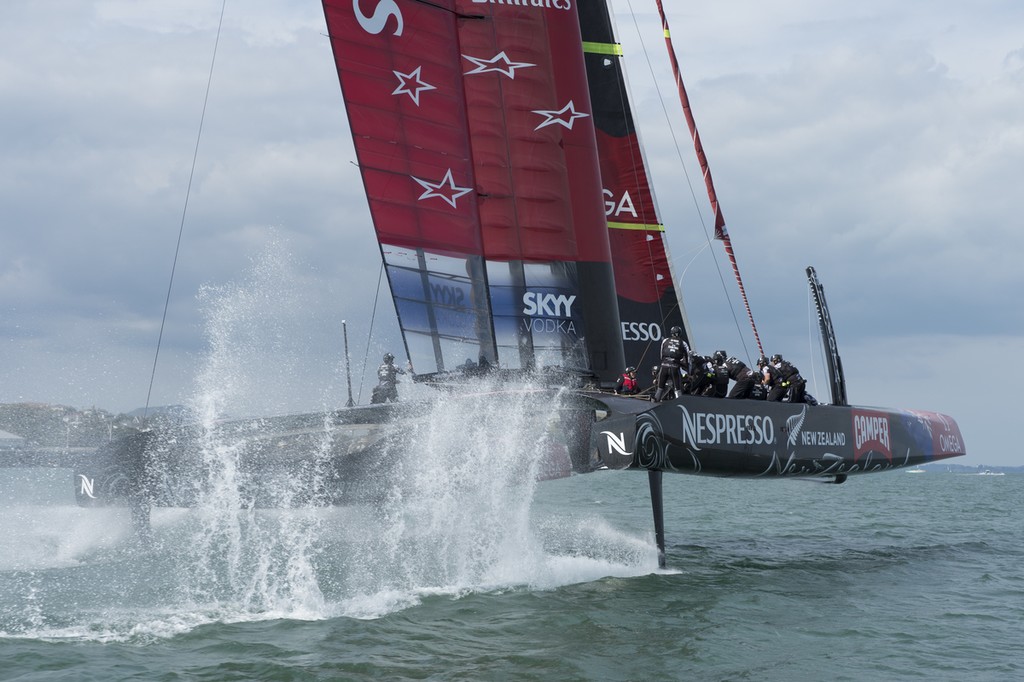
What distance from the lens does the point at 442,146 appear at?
39.8 feet

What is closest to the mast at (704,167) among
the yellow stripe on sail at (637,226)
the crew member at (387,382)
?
the yellow stripe on sail at (637,226)

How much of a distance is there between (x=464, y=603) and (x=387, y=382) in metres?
3.29

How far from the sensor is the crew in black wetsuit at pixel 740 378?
1238 cm

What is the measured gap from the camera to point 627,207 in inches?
614

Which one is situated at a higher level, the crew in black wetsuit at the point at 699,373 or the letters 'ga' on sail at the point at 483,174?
the letters 'ga' on sail at the point at 483,174

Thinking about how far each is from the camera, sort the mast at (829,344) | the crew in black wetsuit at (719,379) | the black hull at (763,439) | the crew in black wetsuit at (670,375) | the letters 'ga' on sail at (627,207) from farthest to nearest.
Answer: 1. the letters 'ga' on sail at (627,207)
2. the mast at (829,344)
3. the crew in black wetsuit at (719,379)
4. the crew in black wetsuit at (670,375)
5. the black hull at (763,439)

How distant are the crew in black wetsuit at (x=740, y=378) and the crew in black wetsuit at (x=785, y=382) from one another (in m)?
0.50

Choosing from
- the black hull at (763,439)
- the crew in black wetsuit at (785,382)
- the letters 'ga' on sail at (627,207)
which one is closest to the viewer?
the black hull at (763,439)

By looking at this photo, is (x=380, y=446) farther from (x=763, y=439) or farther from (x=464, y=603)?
(x=763, y=439)

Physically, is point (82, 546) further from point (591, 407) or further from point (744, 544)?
point (744, 544)

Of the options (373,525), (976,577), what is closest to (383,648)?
(373,525)

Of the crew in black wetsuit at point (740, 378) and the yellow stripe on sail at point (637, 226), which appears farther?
the yellow stripe on sail at point (637, 226)

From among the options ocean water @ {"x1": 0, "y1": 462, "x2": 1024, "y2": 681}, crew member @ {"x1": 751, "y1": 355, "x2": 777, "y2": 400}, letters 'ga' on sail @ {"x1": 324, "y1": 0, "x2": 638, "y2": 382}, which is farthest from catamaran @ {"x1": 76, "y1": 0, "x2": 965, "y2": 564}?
ocean water @ {"x1": 0, "y1": 462, "x2": 1024, "y2": 681}

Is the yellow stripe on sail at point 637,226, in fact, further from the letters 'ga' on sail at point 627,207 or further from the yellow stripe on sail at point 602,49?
the yellow stripe on sail at point 602,49
